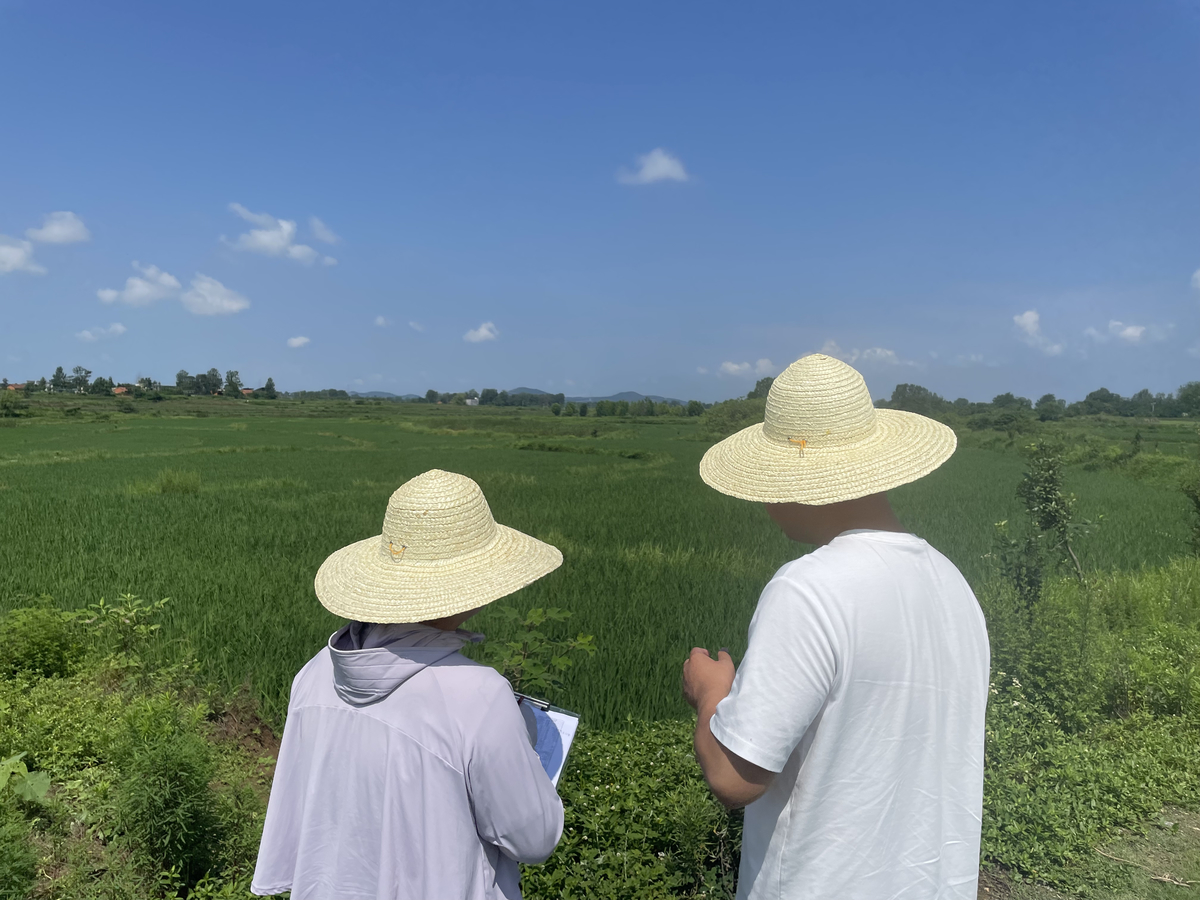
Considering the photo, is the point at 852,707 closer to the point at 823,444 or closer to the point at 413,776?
the point at 823,444

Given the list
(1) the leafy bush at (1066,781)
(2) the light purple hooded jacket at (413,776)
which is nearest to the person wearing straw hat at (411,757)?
(2) the light purple hooded jacket at (413,776)

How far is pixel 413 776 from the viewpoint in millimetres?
1199

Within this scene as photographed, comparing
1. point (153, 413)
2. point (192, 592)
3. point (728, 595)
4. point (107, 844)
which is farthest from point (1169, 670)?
point (153, 413)

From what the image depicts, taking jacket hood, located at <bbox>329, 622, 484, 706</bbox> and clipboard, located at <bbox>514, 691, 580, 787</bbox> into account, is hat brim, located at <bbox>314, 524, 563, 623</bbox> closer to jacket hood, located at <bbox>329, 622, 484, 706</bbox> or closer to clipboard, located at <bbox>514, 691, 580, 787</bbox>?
jacket hood, located at <bbox>329, 622, 484, 706</bbox>

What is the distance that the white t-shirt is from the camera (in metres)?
1.04

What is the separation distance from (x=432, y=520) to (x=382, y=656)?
33 centimetres

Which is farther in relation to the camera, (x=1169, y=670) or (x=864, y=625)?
(x=1169, y=670)

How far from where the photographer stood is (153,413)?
198 feet

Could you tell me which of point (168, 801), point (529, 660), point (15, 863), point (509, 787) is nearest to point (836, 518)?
point (509, 787)

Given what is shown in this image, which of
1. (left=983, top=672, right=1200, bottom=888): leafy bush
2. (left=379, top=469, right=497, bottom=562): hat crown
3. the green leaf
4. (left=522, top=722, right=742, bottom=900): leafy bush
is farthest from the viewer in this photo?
(left=983, top=672, right=1200, bottom=888): leafy bush

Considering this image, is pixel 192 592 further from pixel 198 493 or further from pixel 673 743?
pixel 198 493

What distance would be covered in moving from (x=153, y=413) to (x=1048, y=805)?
72869mm

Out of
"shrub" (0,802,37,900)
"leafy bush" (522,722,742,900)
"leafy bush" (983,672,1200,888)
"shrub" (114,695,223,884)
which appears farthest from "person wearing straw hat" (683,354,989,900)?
"shrub" (0,802,37,900)

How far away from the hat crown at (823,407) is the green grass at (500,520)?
3049mm
